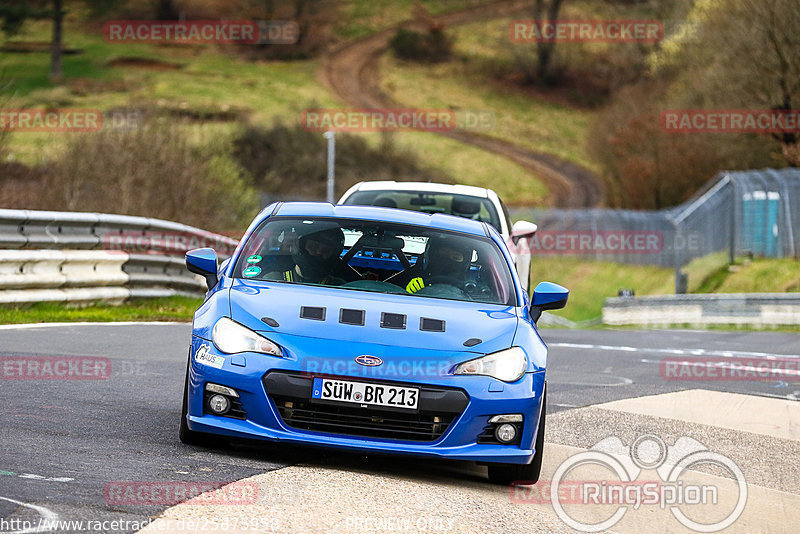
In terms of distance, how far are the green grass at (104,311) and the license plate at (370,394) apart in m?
7.85

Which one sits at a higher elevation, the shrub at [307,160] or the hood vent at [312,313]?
the shrub at [307,160]

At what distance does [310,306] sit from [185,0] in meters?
109

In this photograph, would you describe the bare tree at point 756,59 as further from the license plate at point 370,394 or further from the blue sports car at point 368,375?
the license plate at point 370,394

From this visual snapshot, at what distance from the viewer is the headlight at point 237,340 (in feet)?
22.6

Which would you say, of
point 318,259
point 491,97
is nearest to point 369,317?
point 318,259

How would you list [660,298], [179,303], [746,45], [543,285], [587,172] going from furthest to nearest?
[587,172]
[746,45]
[660,298]
[179,303]
[543,285]

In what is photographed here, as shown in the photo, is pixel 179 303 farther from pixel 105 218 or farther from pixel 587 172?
pixel 587 172

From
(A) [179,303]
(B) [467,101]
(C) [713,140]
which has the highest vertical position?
(B) [467,101]

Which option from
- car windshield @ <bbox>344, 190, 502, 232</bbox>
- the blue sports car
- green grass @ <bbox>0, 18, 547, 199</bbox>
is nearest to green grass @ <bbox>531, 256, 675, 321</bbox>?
green grass @ <bbox>0, 18, 547, 199</bbox>

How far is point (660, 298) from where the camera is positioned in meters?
30.8

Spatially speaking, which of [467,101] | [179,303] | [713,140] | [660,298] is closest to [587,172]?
[467,101]

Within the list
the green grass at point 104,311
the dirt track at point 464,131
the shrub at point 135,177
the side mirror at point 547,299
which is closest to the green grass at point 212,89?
the dirt track at point 464,131

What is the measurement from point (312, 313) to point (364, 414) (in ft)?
2.17

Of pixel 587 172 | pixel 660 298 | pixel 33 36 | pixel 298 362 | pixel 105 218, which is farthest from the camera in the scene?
pixel 33 36
